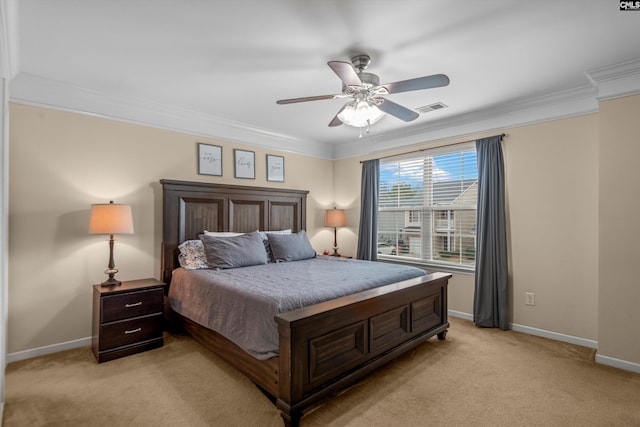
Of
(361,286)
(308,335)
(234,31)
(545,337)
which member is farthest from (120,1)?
(545,337)

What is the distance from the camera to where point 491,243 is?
3.67 metres

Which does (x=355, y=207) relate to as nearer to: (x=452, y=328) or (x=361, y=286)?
(x=452, y=328)

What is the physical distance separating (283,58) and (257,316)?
77.5 inches

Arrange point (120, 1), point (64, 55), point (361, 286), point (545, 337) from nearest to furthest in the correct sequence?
point (120, 1) → point (64, 55) → point (361, 286) → point (545, 337)

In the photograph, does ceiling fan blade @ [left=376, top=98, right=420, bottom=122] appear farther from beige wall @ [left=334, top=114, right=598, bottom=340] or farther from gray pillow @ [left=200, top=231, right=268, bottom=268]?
gray pillow @ [left=200, top=231, right=268, bottom=268]

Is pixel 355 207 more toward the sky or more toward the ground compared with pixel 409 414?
more toward the sky

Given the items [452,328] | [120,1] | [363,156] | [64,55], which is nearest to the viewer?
[120,1]

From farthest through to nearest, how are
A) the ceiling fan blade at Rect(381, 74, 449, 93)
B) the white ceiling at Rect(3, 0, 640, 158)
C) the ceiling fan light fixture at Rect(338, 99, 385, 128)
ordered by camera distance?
the ceiling fan light fixture at Rect(338, 99, 385, 128) → the ceiling fan blade at Rect(381, 74, 449, 93) → the white ceiling at Rect(3, 0, 640, 158)

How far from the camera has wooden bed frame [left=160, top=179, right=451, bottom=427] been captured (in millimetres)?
1964

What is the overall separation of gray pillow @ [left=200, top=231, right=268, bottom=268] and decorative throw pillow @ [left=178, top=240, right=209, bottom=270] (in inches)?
3.7

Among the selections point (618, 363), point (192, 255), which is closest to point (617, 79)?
point (618, 363)

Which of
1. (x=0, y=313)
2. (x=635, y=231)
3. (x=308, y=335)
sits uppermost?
(x=635, y=231)

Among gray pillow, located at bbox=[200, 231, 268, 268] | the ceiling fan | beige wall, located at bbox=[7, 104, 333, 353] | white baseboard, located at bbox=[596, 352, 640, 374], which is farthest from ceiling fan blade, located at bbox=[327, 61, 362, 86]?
white baseboard, located at bbox=[596, 352, 640, 374]

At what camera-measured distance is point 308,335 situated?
202 cm
